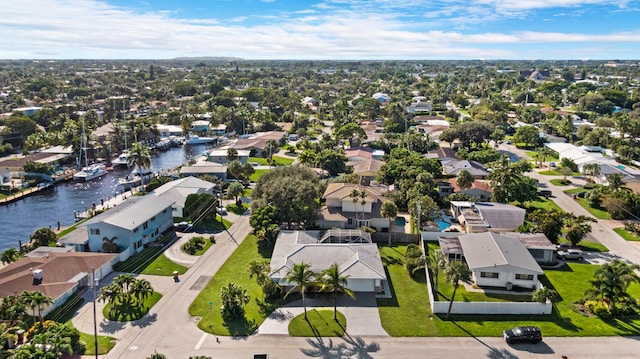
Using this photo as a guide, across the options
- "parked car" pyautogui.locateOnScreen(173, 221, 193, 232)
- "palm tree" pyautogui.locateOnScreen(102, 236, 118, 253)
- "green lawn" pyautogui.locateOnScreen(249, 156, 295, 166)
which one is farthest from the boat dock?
"green lawn" pyautogui.locateOnScreen(249, 156, 295, 166)

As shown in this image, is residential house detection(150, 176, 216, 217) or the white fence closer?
the white fence

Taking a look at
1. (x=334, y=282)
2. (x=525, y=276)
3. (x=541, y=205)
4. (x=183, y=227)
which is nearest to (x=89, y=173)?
(x=183, y=227)

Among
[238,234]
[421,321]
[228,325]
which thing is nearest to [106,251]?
[238,234]

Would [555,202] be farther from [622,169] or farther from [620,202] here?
[622,169]

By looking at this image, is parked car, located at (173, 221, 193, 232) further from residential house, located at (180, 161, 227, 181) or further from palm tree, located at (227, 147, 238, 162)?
palm tree, located at (227, 147, 238, 162)

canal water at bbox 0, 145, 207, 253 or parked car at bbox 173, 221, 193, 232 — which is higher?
parked car at bbox 173, 221, 193, 232

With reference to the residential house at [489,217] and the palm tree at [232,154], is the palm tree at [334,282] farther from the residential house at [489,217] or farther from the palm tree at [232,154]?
the palm tree at [232,154]

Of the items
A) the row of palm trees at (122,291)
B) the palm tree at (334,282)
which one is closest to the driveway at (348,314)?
the palm tree at (334,282)
